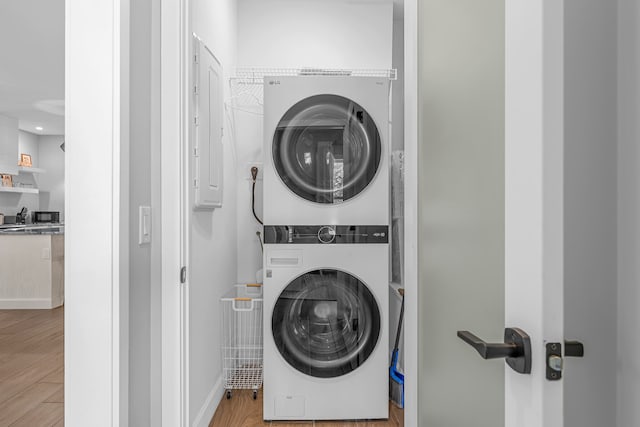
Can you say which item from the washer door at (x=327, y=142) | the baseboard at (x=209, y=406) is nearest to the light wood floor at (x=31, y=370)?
the baseboard at (x=209, y=406)

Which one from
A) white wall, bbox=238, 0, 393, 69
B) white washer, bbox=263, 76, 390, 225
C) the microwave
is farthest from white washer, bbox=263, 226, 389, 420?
the microwave

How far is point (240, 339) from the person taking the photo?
2.47 meters

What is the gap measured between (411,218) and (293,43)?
2001mm

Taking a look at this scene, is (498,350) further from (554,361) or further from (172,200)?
(172,200)

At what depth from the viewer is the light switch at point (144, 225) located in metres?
1.18

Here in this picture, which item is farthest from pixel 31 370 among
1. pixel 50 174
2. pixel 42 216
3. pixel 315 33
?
pixel 50 174

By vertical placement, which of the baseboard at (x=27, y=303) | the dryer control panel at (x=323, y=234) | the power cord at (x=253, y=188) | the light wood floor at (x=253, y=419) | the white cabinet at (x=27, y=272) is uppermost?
the power cord at (x=253, y=188)

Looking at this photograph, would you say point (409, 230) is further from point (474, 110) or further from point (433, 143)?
point (474, 110)

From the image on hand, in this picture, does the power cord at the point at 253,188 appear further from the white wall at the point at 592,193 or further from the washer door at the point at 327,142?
the white wall at the point at 592,193

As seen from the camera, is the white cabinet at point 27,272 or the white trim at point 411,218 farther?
the white cabinet at point 27,272

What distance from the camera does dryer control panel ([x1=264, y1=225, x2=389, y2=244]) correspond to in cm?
204

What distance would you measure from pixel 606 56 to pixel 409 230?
76cm

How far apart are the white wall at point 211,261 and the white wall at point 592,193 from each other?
3.95 ft

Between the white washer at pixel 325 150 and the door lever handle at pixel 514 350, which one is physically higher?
the white washer at pixel 325 150
